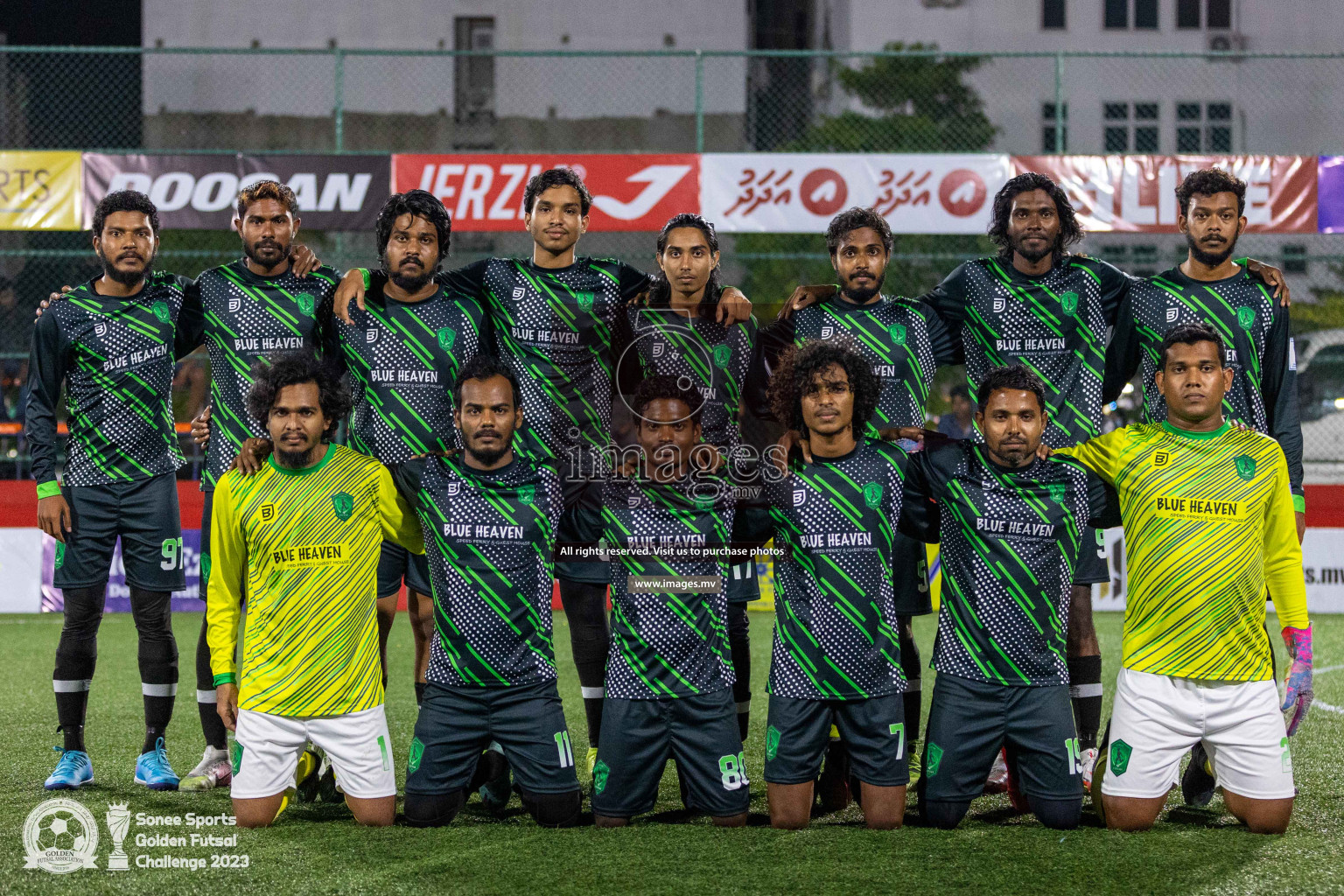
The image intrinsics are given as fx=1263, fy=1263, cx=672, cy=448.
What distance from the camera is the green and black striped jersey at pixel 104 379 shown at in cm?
496

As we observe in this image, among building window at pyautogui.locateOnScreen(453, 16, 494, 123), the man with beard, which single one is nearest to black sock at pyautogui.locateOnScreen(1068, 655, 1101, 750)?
the man with beard

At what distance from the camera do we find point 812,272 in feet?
56.5

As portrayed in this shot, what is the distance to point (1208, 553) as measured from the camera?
13.8 ft

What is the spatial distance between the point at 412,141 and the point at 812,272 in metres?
14.1

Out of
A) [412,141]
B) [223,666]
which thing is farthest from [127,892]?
[412,141]

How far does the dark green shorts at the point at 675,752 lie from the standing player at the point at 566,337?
1.90 ft

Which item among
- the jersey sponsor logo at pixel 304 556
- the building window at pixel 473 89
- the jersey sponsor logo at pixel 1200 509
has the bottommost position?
the jersey sponsor logo at pixel 304 556

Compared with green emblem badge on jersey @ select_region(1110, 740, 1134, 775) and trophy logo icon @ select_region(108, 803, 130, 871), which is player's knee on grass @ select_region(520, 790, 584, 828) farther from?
green emblem badge on jersey @ select_region(1110, 740, 1134, 775)

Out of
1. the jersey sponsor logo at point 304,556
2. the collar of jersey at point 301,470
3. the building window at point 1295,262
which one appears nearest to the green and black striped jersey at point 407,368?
the collar of jersey at point 301,470

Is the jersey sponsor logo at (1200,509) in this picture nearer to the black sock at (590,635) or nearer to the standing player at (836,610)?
the standing player at (836,610)

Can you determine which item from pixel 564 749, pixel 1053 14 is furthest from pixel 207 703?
pixel 1053 14

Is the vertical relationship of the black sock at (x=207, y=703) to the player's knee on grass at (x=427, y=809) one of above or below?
above

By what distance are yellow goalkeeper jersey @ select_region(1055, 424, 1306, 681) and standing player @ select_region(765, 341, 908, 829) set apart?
2.71 ft

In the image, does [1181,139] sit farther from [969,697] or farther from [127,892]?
[127,892]
